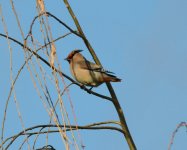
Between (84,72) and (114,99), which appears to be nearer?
(114,99)

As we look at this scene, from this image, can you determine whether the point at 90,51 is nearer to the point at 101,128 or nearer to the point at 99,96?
the point at 99,96

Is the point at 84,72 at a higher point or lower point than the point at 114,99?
higher

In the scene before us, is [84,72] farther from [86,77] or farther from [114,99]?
[114,99]

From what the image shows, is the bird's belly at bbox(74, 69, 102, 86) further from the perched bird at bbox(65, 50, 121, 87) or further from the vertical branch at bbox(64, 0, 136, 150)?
the vertical branch at bbox(64, 0, 136, 150)

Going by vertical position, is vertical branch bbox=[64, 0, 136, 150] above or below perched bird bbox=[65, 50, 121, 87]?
below

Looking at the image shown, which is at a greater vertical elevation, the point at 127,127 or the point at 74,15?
the point at 74,15

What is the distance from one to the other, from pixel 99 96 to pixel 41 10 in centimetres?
60

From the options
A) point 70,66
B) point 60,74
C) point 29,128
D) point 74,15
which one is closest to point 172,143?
point 60,74

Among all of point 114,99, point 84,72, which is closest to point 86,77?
point 84,72

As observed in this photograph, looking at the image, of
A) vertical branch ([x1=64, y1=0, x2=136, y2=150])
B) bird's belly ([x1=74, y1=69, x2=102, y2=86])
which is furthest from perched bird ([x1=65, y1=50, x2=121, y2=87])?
vertical branch ([x1=64, y1=0, x2=136, y2=150])

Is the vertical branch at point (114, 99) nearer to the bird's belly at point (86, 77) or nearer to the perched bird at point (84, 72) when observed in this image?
the perched bird at point (84, 72)

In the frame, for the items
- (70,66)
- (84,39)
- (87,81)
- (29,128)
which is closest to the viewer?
(29,128)

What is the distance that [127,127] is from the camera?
276 centimetres

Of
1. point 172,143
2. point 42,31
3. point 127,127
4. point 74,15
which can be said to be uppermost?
point 74,15
